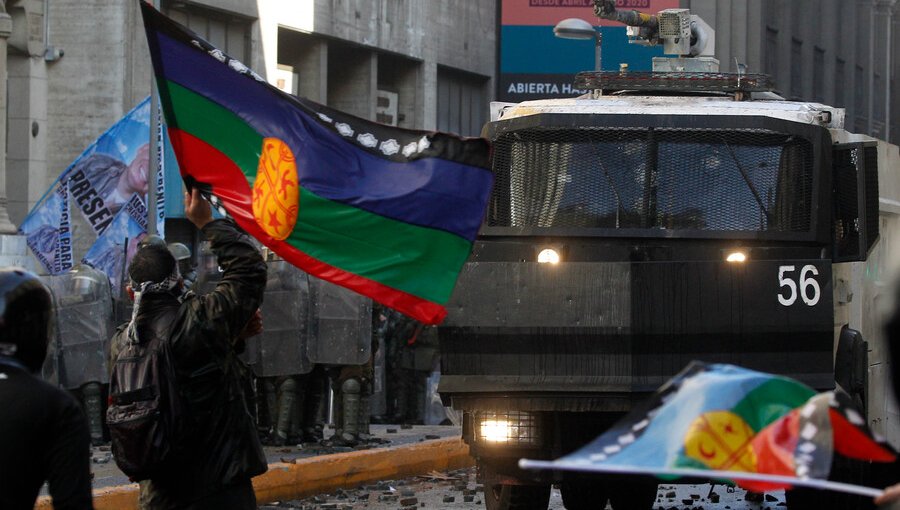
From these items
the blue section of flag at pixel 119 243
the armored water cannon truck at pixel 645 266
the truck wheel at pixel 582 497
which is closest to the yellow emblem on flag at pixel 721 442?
the armored water cannon truck at pixel 645 266

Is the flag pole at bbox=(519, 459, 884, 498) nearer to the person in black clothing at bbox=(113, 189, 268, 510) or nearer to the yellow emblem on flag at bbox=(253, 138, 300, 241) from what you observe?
the person in black clothing at bbox=(113, 189, 268, 510)

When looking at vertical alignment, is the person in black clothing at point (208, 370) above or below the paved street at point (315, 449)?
above

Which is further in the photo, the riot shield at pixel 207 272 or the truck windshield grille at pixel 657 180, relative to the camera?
the riot shield at pixel 207 272

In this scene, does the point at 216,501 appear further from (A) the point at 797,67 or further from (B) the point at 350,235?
(A) the point at 797,67

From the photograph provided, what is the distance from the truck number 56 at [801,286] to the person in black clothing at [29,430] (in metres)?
6.11

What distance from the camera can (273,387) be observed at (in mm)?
16984

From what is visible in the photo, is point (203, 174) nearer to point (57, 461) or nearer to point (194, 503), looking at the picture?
point (194, 503)

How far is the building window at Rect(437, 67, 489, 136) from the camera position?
40.4 metres

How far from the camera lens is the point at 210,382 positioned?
6.51m

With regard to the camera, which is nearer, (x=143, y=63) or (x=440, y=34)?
(x=143, y=63)

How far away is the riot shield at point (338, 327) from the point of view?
16.6m

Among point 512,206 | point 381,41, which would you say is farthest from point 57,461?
point 381,41

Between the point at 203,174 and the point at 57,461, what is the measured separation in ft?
9.30

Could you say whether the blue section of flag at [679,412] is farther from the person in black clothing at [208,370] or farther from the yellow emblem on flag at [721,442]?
the person in black clothing at [208,370]
